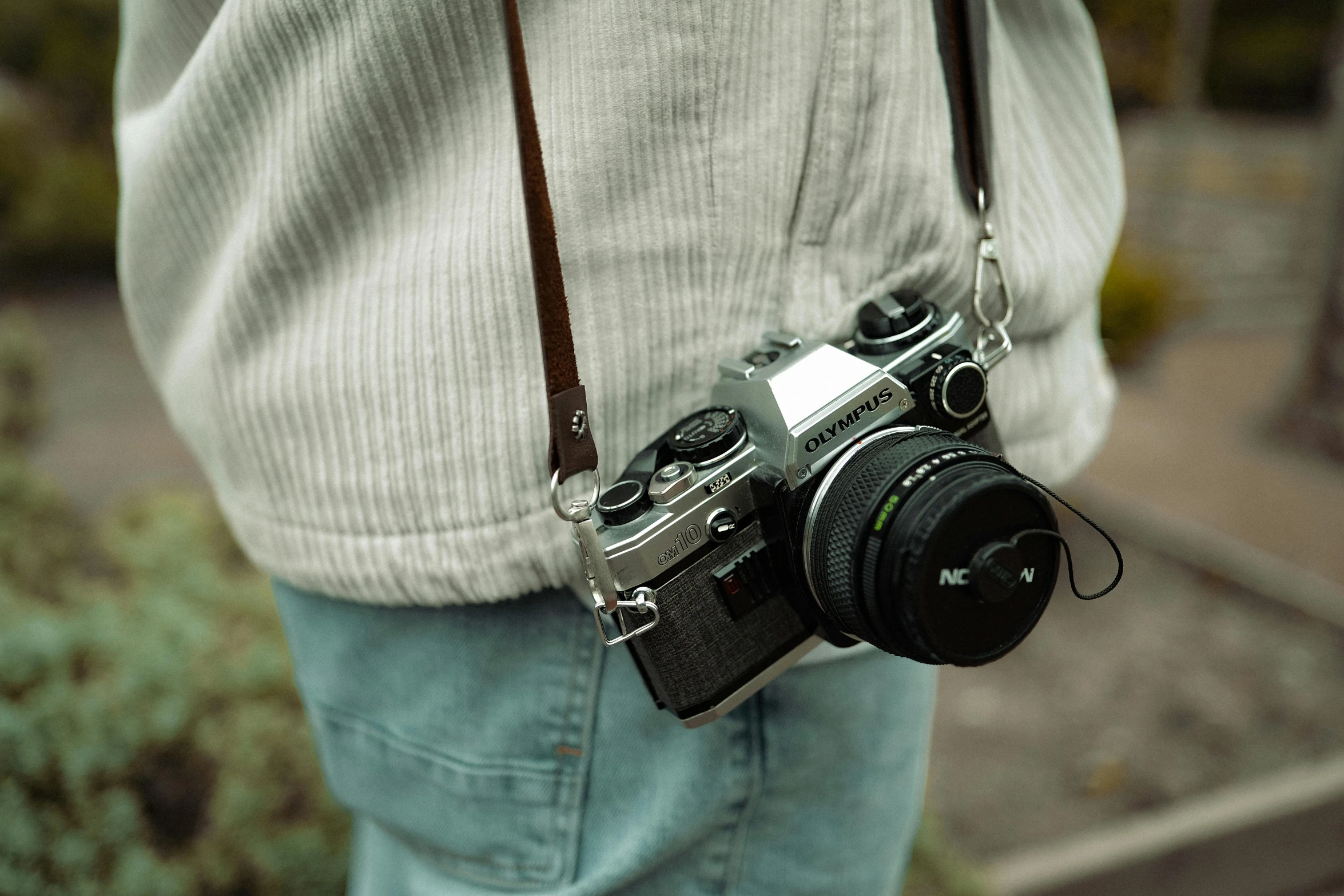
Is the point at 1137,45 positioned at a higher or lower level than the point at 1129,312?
lower

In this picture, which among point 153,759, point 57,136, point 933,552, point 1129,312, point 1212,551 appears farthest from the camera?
point 57,136

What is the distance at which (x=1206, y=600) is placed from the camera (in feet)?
9.22

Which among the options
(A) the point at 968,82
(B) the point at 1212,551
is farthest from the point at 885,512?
(B) the point at 1212,551

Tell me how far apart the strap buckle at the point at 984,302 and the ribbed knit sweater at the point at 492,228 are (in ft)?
0.04

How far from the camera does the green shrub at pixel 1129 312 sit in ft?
14.0

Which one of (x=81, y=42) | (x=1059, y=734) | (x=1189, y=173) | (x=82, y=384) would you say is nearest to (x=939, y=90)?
(x=1059, y=734)

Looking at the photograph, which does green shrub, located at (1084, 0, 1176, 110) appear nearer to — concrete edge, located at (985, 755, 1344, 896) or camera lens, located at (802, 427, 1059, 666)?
concrete edge, located at (985, 755, 1344, 896)

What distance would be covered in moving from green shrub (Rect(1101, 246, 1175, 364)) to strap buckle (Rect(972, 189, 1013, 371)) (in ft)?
12.4

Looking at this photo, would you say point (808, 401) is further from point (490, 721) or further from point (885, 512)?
point (490, 721)

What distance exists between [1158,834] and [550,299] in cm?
183

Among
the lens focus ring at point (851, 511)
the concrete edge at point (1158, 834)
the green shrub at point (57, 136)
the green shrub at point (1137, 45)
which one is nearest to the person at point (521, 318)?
the lens focus ring at point (851, 511)

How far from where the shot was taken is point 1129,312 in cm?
430

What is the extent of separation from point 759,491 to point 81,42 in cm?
674

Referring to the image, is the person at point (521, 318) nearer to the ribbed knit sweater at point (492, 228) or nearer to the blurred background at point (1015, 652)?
the ribbed knit sweater at point (492, 228)
